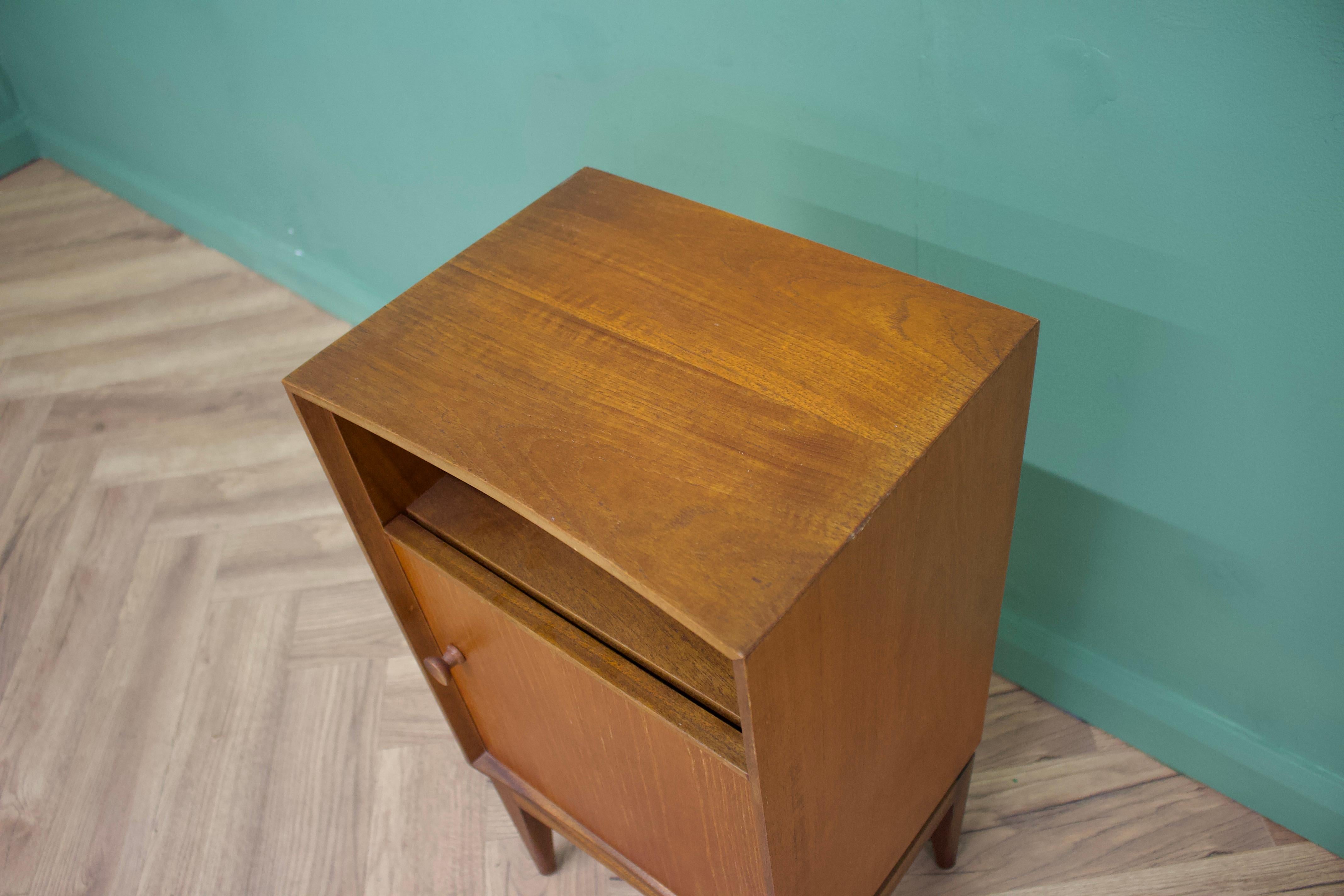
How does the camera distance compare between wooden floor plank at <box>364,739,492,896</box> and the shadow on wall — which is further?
wooden floor plank at <box>364,739,492,896</box>

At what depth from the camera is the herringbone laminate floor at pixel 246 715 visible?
115 cm

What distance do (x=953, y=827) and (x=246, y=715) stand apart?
0.91m

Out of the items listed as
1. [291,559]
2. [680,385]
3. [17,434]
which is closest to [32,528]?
[17,434]

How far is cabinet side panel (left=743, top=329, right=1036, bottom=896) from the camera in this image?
0.60 metres

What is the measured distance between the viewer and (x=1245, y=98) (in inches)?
27.8

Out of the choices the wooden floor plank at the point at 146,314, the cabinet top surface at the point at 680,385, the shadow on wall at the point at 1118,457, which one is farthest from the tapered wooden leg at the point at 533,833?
the wooden floor plank at the point at 146,314

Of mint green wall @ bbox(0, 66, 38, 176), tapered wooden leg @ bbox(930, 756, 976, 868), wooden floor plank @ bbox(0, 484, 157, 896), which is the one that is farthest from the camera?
mint green wall @ bbox(0, 66, 38, 176)

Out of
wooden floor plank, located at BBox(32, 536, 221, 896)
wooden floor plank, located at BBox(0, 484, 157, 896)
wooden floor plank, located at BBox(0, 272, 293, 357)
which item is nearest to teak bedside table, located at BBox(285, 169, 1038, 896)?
wooden floor plank, located at BBox(32, 536, 221, 896)

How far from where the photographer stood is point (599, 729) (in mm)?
765

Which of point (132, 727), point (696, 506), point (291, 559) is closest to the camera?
point (696, 506)

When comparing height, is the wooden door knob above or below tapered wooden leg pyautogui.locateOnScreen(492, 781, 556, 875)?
above

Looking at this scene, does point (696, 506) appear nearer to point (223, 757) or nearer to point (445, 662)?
point (445, 662)

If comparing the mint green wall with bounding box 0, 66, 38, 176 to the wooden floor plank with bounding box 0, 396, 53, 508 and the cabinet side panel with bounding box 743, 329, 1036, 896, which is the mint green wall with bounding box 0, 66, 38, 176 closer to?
the wooden floor plank with bounding box 0, 396, 53, 508

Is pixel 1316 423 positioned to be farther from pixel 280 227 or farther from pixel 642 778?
pixel 280 227
